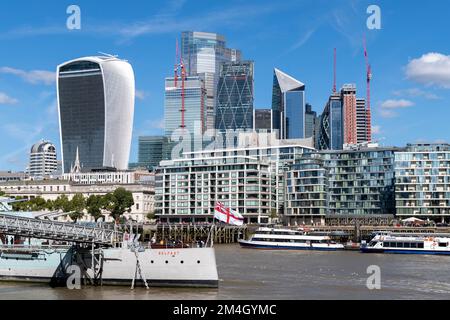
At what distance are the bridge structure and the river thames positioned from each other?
415 cm

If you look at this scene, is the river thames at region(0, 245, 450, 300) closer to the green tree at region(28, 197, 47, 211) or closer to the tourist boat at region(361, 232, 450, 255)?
the tourist boat at region(361, 232, 450, 255)

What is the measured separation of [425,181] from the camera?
162125 mm

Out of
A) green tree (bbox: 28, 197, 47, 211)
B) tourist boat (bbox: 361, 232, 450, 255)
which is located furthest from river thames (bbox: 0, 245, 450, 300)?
green tree (bbox: 28, 197, 47, 211)

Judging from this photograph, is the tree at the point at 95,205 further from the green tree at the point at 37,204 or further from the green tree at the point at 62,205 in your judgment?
the green tree at the point at 37,204

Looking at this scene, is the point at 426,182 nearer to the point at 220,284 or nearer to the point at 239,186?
the point at 239,186

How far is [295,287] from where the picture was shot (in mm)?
56656

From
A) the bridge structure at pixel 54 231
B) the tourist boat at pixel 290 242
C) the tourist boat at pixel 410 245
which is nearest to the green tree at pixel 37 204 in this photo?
the tourist boat at pixel 290 242

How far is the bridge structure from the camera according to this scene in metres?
53.6

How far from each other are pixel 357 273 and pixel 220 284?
19426mm

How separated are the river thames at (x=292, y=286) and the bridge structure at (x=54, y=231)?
4.15 meters

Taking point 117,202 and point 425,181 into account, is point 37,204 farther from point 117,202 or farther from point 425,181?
point 425,181

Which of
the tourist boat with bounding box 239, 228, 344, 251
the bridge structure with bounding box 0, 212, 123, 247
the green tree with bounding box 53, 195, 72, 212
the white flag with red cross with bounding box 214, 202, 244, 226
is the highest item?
the white flag with red cross with bounding box 214, 202, 244, 226

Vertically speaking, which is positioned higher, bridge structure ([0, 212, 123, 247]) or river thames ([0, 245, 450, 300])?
bridge structure ([0, 212, 123, 247])
